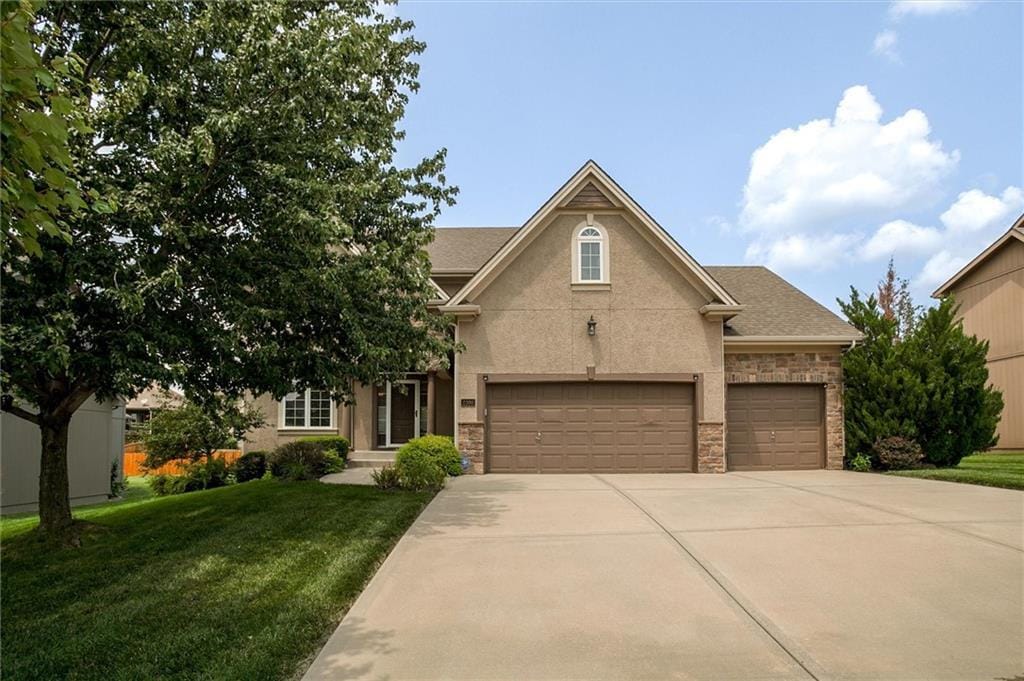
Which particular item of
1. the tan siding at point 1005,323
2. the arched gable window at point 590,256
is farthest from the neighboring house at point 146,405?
the tan siding at point 1005,323

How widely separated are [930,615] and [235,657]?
17.3ft

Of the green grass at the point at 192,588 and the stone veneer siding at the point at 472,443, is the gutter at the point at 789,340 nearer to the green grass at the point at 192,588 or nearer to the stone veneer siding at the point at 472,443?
the stone veneer siding at the point at 472,443

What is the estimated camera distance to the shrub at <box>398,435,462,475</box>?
42.4 ft

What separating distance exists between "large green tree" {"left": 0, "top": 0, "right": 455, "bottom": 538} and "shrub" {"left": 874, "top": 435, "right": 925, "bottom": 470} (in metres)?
12.6

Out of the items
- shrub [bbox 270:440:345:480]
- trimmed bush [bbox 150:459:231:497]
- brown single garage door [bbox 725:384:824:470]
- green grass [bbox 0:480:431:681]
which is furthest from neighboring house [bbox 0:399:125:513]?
brown single garage door [bbox 725:384:824:470]

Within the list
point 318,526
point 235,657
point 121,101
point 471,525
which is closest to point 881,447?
point 471,525

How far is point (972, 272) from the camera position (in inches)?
1027

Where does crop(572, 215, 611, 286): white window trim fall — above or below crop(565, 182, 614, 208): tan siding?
below

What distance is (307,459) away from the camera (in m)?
14.5

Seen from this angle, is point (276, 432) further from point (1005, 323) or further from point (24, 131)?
point (1005, 323)

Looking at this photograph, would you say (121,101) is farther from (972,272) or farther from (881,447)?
(972,272)

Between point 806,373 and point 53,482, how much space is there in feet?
50.5

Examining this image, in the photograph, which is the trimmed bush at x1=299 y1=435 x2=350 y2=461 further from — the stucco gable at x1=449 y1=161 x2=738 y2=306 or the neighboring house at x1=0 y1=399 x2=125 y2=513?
the stucco gable at x1=449 y1=161 x2=738 y2=306

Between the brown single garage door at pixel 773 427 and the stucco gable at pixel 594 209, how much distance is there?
272 cm
